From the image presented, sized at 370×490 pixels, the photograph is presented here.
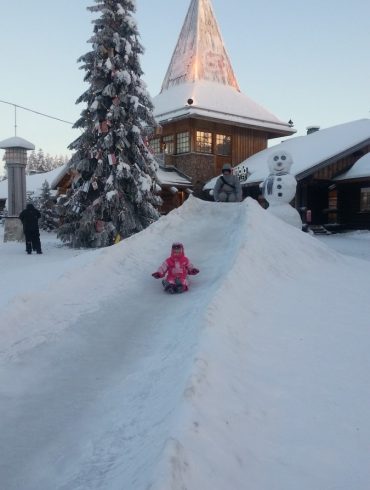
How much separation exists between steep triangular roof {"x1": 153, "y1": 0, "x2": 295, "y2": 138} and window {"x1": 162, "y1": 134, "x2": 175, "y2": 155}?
1.49 metres

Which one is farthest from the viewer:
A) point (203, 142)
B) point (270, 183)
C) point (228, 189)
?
point (203, 142)

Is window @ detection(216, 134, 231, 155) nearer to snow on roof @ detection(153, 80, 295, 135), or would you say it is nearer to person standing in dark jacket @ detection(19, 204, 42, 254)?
snow on roof @ detection(153, 80, 295, 135)

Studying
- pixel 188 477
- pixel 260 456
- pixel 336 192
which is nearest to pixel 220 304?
pixel 260 456

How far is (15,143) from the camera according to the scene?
53.1ft

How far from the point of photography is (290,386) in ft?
13.0

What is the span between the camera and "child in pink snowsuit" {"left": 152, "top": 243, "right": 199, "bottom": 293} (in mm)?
6883

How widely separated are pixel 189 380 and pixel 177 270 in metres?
3.58

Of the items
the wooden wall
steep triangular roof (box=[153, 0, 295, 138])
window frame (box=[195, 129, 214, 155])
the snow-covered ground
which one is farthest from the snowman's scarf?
window frame (box=[195, 129, 214, 155])

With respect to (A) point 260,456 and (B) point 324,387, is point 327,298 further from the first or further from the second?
(A) point 260,456

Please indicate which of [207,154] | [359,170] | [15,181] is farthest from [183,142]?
[15,181]

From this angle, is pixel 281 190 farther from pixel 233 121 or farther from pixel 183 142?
pixel 183 142

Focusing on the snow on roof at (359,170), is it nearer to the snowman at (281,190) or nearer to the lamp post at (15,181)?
the snowman at (281,190)

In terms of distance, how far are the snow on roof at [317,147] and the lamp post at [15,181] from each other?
10028 mm

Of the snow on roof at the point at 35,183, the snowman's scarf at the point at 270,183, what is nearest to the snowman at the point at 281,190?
the snowman's scarf at the point at 270,183
